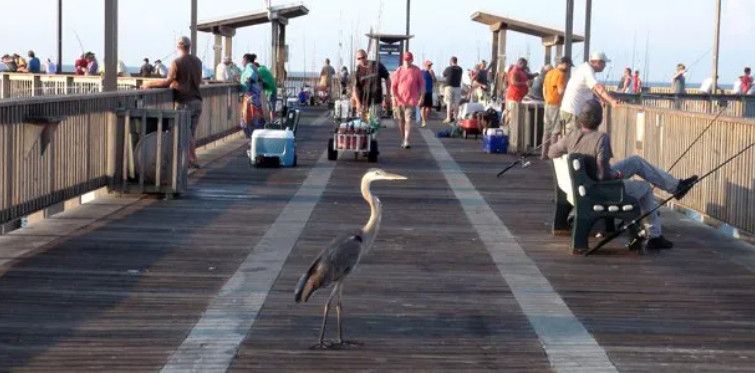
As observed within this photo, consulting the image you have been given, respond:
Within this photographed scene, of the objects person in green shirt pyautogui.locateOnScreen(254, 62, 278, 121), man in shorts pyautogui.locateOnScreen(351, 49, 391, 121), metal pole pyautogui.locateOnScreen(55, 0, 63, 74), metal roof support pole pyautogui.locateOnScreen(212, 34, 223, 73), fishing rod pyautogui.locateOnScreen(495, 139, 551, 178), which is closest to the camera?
fishing rod pyautogui.locateOnScreen(495, 139, 551, 178)

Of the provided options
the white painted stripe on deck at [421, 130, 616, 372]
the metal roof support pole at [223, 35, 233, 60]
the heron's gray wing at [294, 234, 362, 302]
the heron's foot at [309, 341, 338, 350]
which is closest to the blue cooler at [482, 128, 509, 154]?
the white painted stripe on deck at [421, 130, 616, 372]

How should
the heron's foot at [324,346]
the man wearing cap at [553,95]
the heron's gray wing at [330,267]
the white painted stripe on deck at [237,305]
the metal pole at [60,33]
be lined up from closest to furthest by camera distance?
the white painted stripe on deck at [237,305]
the heron's gray wing at [330,267]
the heron's foot at [324,346]
the man wearing cap at [553,95]
the metal pole at [60,33]

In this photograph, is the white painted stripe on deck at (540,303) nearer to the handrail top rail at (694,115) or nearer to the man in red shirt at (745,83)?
the handrail top rail at (694,115)

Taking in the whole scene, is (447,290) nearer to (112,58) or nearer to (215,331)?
(215,331)

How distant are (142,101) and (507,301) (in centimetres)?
920

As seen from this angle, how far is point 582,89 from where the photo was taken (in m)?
21.4

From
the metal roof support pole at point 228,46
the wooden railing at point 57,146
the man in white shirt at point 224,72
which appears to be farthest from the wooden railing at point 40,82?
the wooden railing at point 57,146

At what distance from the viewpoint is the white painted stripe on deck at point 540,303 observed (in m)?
8.91

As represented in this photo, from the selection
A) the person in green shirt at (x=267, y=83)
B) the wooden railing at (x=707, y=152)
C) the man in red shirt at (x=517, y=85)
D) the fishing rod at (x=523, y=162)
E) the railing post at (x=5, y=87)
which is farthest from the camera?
the railing post at (x=5, y=87)

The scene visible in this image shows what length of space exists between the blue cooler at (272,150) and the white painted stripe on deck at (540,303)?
19.2ft

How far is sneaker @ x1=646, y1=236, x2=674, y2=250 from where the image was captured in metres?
14.0

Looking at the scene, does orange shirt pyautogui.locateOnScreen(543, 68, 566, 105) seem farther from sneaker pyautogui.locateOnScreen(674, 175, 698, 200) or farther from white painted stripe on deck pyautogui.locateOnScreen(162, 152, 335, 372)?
sneaker pyautogui.locateOnScreen(674, 175, 698, 200)

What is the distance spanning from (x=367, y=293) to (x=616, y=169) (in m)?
4.13

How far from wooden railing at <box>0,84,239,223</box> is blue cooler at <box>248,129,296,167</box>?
306cm
